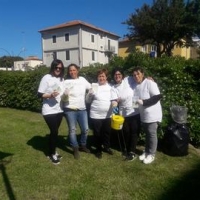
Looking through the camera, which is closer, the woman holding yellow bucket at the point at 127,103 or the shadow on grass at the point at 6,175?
the shadow on grass at the point at 6,175

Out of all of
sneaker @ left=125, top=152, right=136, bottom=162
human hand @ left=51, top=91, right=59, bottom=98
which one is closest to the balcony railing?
sneaker @ left=125, top=152, right=136, bottom=162

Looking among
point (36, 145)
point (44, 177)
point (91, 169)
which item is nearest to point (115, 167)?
point (91, 169)

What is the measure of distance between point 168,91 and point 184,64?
78 cm

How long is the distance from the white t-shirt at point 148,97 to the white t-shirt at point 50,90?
1.50m

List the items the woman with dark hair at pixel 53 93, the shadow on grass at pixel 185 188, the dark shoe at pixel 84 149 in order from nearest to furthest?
the shadow on grass at pixel 185 188, the woman with dark hair at pixel 53 93, the dark shoe at pixel 84 149

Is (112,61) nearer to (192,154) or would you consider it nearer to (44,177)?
(192,154)

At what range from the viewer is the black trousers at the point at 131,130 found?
16.6ft

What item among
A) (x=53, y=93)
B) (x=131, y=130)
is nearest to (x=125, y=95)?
(x=131, y=130)

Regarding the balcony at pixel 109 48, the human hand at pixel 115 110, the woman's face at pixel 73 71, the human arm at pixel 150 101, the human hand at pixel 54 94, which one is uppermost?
the balcony at pixel 109 48

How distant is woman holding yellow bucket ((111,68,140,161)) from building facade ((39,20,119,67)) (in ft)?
136

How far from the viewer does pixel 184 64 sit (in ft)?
19.7

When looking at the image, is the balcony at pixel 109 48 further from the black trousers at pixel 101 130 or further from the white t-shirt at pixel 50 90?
the white t-shirt at pixel 50 90

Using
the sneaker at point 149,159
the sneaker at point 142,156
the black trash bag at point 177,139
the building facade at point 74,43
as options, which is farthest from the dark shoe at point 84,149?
the building facade at point 74,43

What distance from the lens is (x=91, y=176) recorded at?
452cm
